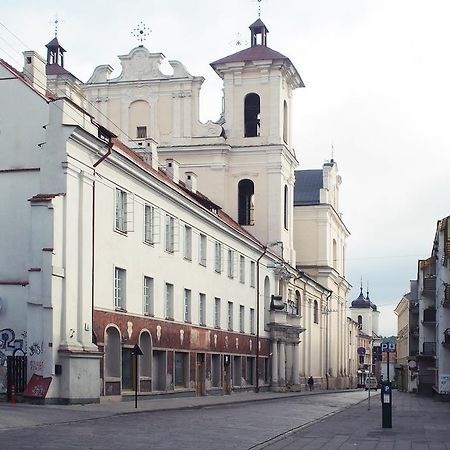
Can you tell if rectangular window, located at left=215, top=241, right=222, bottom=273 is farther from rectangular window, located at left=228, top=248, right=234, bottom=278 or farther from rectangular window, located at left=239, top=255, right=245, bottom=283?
rectangular window, located at left=239, top=255, right=245, bottom=283

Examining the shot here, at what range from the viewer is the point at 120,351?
3609 cm

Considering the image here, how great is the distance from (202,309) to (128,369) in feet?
37.3

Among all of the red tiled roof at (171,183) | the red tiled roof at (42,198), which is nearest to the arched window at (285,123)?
the red tiled roof at (171,183)

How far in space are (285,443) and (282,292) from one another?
1863 inches

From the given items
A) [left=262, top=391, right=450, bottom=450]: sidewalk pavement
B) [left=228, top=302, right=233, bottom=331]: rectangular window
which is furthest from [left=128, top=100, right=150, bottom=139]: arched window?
[left=262, top=391, right=450, bottom=450]: sidewalk pavement

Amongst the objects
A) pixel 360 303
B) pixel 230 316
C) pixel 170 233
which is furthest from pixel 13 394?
pixel 360 303

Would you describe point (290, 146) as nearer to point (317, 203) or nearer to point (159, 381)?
point (317, 203)

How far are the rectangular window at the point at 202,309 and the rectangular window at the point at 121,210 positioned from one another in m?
11.5

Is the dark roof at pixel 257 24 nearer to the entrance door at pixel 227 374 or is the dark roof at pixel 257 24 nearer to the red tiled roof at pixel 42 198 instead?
the entrance door at pixel 227 374

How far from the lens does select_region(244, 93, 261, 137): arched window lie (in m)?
68.0

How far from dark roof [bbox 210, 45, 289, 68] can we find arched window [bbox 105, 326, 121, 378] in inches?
1384

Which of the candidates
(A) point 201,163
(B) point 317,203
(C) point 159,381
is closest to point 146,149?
(C) point 159,381

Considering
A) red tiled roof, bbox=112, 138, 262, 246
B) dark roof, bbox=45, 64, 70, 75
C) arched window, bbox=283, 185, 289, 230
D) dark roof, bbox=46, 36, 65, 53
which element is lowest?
red tiled roof, bbox=112, 138, 262, 246

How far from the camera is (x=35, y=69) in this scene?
35.3 m
